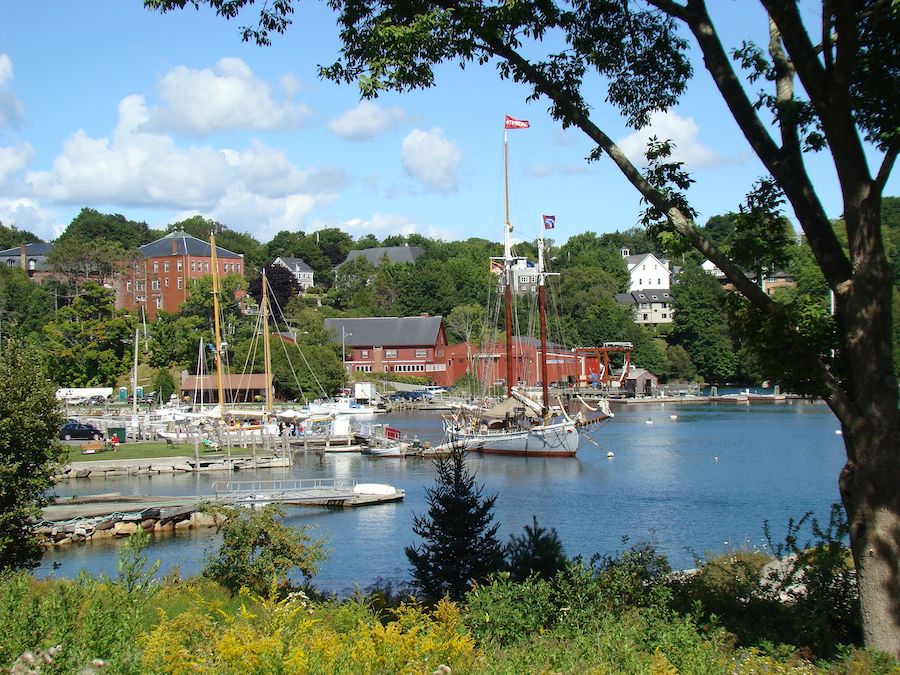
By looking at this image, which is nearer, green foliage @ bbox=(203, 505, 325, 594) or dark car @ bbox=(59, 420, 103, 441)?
green foliage @ bbox=(203, 505, 325, 594)

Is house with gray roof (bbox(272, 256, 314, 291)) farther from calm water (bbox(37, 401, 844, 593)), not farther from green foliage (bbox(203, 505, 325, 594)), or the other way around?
green foliage (bbox(203, 505, 325, 594))

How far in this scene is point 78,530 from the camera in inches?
1228

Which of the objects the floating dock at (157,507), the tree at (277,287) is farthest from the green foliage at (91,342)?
the floating dock at (157,507)

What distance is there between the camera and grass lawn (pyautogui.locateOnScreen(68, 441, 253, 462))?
49562 millimetres

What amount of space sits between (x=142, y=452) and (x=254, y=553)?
35.7m

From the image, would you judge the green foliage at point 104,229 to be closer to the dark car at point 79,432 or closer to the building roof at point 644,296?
the building roof at point 644,296

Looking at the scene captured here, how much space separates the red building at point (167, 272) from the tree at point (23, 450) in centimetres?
9187

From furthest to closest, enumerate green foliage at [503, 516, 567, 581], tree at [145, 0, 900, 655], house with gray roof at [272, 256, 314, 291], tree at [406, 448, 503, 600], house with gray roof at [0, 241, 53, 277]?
1. house with gray roof at [272, 256, 314, 291]
2. house with gray roof at [0, 241, 53, 277]
3. tree at [406, 448, 503, 600]
4. green foliage at [503, 516, 567, 581]
5. tree at [145, 0, 900, 655]

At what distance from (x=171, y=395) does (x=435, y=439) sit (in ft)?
97.3

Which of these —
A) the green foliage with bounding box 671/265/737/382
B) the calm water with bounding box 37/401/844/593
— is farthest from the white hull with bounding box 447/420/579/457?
the green foliage with bounding box 671/265/737/382

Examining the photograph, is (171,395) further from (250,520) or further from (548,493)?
(250,520)

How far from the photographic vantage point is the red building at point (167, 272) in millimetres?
108438

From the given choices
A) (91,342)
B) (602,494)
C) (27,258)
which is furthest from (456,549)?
(27,258)

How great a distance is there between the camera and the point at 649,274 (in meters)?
147
